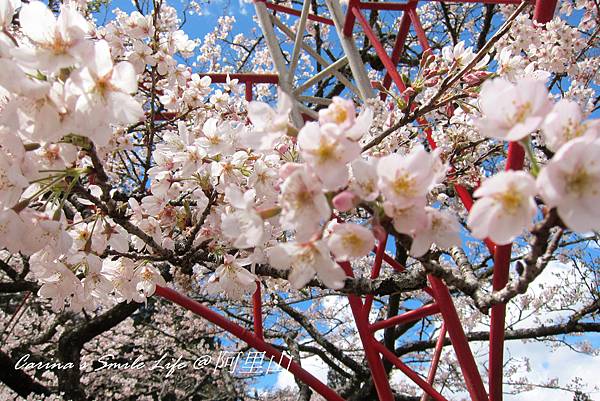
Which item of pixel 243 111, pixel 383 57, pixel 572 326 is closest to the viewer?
pixel 383 57

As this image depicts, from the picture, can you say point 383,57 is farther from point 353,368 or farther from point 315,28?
point 315,28

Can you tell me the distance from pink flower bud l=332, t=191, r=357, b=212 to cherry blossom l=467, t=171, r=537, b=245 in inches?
6.6

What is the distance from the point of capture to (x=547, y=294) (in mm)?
6070

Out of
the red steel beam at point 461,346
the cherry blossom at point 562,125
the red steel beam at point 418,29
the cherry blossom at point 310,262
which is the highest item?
the red steel beam at point 418,29

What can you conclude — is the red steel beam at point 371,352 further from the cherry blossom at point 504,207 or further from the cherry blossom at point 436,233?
the cherry blossom at point 504,207

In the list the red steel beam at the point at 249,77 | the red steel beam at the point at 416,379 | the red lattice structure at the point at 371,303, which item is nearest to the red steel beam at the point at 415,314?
the red lattice structure at the point at 371,303

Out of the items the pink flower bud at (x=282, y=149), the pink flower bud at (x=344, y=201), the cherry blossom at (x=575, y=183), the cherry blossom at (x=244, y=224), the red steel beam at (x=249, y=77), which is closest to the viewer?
the cherry blossom at (x=575, y=183)

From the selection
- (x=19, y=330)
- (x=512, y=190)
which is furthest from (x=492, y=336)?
(x=19, y=330)

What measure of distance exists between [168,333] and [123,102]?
5705 millimetres

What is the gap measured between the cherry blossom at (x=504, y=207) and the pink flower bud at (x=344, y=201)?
0.55 ft

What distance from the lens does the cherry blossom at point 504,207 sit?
553mm

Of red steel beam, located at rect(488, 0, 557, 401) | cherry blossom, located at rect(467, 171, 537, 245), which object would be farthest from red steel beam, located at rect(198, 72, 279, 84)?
cherry blossom, located at rect(467, 171, 537, 245)

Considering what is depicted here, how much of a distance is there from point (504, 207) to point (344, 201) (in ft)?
0.73

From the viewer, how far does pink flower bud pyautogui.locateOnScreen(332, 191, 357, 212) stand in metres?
0.62
